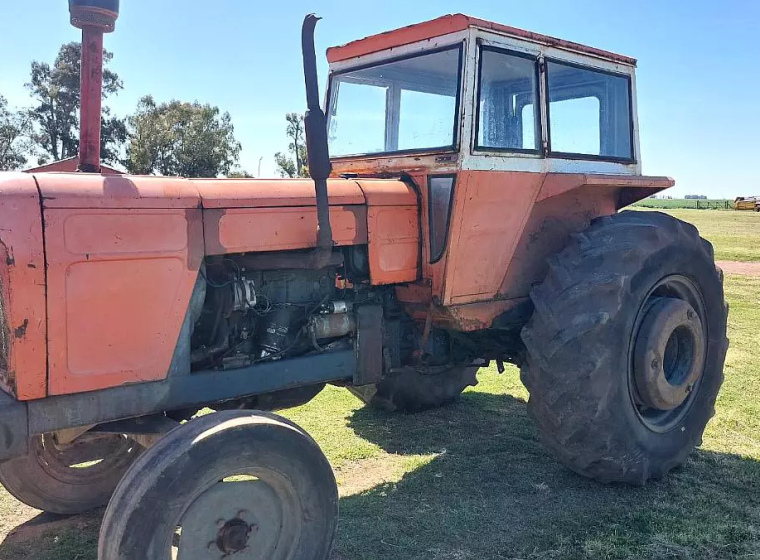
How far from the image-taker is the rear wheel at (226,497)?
2.61 metres

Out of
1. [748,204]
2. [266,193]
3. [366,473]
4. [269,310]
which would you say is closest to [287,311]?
[269,310]

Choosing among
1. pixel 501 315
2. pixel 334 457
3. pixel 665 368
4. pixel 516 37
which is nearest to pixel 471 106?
pixel 516 37

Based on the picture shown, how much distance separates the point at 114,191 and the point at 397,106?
221cm

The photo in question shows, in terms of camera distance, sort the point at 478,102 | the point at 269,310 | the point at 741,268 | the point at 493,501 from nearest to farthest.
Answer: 1. the point at 269,310
2. the point at 478,102
3. the point at 493,501
4. the point at 741,268

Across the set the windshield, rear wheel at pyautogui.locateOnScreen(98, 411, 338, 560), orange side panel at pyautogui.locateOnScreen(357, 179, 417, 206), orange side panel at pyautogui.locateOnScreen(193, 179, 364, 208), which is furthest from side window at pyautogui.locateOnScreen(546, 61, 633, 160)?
rear wheel at pyautogui.locateOnScreen(98, 411, 338, 560)

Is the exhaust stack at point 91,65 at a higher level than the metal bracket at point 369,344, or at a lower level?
higher

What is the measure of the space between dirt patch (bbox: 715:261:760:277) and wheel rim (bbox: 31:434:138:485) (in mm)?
13614

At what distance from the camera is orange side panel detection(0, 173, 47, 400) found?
257 cm

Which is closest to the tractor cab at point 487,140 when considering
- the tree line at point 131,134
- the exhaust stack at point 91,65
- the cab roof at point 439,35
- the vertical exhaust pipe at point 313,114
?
the cab roof at point 439,35

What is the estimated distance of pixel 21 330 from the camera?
263 centimetres

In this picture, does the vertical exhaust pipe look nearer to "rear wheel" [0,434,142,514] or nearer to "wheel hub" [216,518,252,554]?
"wheel hub" [216,518,252,554]

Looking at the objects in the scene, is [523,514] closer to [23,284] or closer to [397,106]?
[397,106]

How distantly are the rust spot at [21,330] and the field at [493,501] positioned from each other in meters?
1.48

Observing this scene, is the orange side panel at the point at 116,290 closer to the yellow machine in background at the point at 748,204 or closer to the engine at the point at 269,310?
the engine at the point at 269,310
